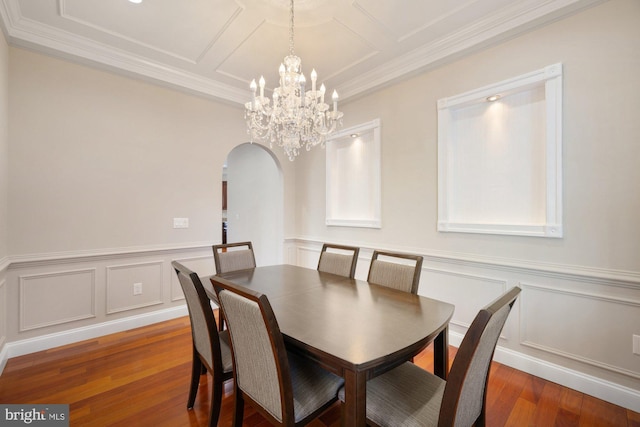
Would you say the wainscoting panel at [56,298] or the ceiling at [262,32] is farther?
the wainscoting panel at [56,298]

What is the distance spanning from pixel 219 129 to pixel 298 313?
2.92m

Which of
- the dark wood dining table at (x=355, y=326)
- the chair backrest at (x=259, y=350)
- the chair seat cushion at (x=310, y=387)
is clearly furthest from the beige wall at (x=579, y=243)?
the chair backrest at (x=259, y=350)

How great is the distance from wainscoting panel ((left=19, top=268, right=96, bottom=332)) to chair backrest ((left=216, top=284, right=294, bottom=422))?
91.3 inches

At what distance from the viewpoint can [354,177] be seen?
3604 millimetres

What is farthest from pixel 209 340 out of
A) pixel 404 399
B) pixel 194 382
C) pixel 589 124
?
pixel 589 124

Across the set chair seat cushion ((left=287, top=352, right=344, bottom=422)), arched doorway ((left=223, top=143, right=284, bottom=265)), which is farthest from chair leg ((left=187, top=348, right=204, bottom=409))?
arched doorway ((left=223, top=143, right=284, bottom=265))

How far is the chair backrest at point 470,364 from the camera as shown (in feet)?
3.05

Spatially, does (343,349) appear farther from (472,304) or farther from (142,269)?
(142,269)

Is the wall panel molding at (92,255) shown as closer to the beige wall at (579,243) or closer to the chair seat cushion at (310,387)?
the chair seat cushion at (310,387)

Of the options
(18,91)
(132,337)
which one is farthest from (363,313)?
(18,91)

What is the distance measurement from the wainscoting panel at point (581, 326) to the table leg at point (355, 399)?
1861 mm

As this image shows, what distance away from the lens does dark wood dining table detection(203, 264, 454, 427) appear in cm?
104

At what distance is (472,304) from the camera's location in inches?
98.3

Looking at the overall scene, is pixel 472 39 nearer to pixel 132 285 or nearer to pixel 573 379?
pixel 573 379
